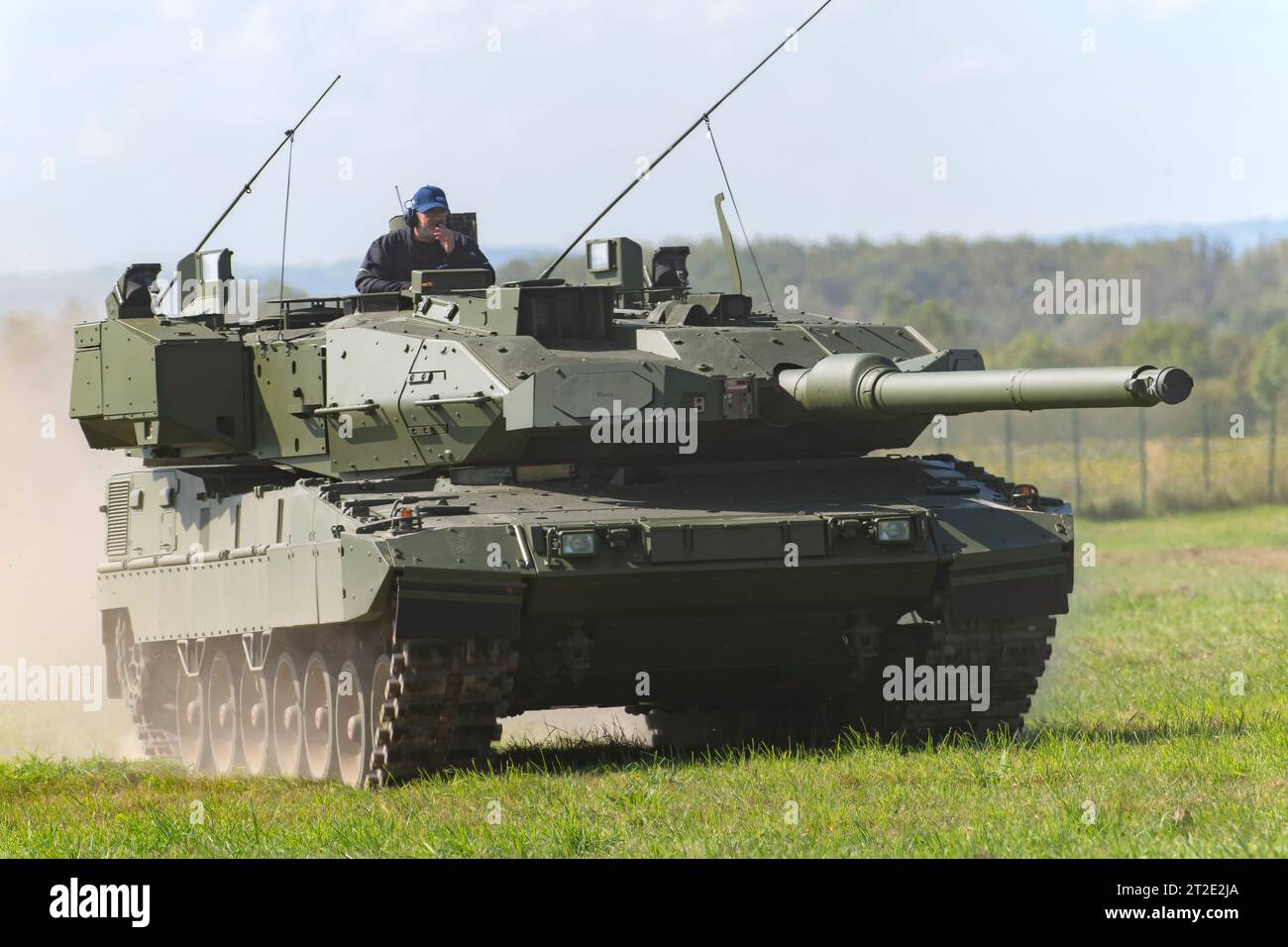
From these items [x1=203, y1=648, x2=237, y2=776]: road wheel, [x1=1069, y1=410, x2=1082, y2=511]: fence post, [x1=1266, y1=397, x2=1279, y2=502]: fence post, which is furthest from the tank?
[x1=1266, y1=397, x2=1279, y2=502]: fence post

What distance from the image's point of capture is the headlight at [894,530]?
551 inches

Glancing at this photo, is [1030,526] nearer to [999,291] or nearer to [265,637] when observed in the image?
[265,637]

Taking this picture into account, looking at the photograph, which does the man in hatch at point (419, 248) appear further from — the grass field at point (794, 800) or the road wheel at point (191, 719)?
the grass field at point (794, 800)

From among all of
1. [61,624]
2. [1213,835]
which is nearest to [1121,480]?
[61,624]

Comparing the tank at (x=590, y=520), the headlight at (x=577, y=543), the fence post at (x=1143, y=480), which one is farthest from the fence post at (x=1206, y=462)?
the headlight at (x=577, y=543)

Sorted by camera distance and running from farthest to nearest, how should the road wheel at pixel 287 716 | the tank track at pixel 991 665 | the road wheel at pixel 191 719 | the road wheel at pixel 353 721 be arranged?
the road wheel at pixel 191 719, the road wheel at pixel 287 716, the tank track at pixel 991 665, the road wheel at pixel 353 721

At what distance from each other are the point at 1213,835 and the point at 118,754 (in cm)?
1221

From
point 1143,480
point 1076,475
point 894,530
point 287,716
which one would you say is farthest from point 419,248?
point 1076,475

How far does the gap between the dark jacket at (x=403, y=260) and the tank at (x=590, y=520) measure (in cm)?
45

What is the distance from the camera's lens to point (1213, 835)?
10102 mm

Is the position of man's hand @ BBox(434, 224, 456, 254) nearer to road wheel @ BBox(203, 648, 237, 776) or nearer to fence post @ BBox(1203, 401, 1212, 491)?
road wheel @ BBox(203, 648, 237, 776)

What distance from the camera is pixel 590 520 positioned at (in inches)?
536

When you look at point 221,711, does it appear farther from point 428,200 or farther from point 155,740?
point 428,200

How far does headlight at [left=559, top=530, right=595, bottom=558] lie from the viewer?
13359mm
